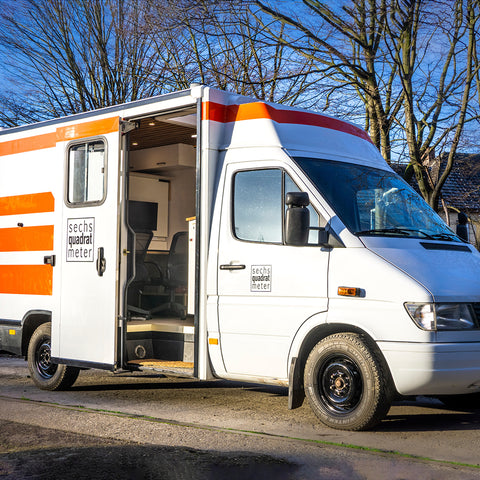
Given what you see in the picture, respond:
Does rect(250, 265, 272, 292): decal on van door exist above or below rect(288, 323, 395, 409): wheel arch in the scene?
above

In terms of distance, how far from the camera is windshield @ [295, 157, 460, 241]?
22.9ft

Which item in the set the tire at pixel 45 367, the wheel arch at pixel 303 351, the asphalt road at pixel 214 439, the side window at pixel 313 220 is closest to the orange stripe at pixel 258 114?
the side window at pixel 313 220

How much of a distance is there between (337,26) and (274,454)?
32.4 feet

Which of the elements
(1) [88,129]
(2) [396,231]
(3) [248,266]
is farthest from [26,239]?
(2) [396,231]

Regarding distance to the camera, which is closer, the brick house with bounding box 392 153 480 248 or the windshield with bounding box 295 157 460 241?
the windshield with bounding box 295 157 460 241

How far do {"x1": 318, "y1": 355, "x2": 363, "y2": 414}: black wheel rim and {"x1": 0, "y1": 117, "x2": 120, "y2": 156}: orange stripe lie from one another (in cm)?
358

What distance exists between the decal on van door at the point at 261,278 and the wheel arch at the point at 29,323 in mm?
3296

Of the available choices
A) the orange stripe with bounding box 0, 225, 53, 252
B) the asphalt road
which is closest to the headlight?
the asphalt road

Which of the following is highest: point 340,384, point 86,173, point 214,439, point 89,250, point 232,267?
point 86,173

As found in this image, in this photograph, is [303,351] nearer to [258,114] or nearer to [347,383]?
[347,383]

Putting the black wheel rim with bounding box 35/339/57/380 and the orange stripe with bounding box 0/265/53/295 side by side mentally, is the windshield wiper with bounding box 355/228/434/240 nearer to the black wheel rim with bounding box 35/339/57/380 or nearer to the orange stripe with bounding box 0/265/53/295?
the orange stripe with bounding box 0/265/53/295

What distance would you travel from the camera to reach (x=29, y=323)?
953cm

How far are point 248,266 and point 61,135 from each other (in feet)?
10.8

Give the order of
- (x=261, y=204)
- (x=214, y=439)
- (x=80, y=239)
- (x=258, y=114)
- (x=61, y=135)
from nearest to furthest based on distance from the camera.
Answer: (x=214, y=439), (x=261, y=204), (x=258, y=114), (x=80, y=239), (x=61, y=135)
